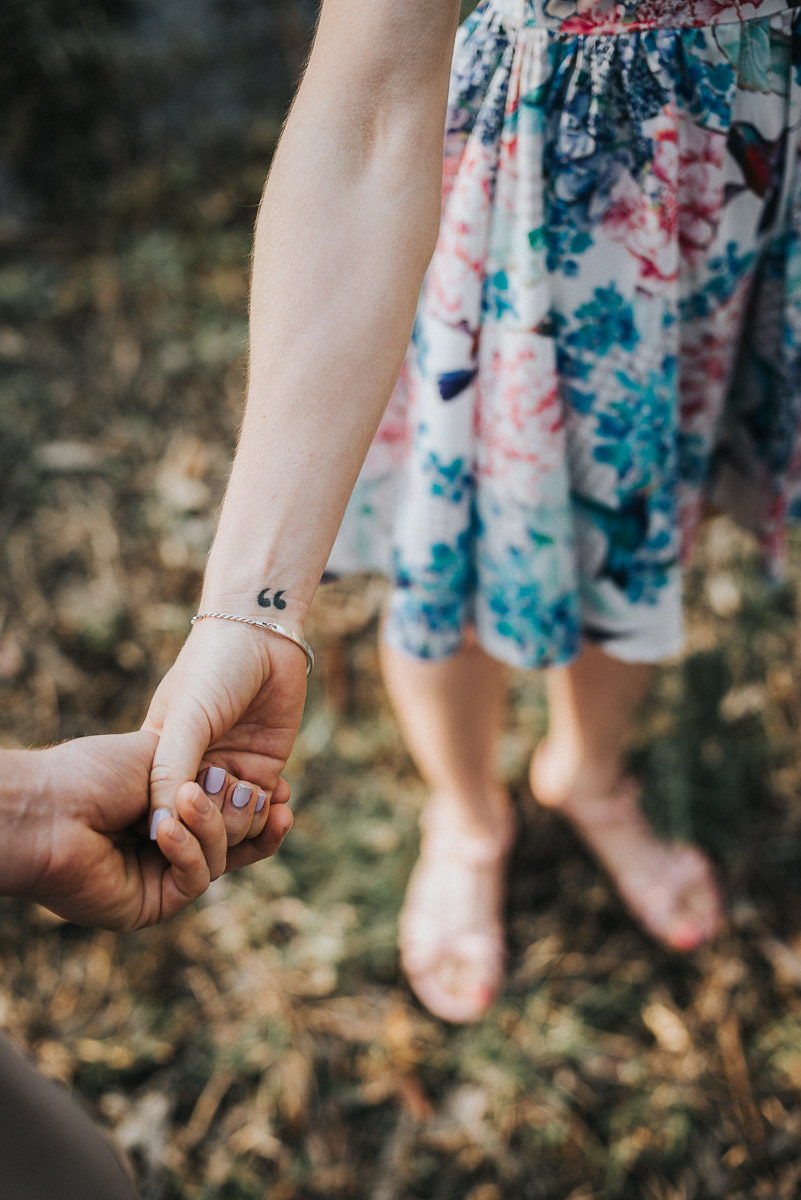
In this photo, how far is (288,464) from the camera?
723 mm

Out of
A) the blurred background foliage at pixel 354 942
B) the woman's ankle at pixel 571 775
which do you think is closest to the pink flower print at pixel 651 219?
the woman's ankle at pixel 571 775

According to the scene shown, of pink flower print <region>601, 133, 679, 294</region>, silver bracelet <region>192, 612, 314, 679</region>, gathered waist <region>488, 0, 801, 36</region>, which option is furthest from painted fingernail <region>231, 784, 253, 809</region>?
gathered waist <region>488, 0, 801, 36</region>

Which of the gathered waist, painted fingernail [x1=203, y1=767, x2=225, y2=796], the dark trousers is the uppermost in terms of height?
the gathered waist

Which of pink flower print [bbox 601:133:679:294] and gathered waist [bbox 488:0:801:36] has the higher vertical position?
gathered waist [bbox 488:0:801:36]

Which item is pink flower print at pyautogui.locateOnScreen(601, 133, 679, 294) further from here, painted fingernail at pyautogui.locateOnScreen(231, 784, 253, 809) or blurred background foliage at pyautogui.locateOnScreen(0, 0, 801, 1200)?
blurred background foliage at pyautogui.locateOnScreen(0, 0, 801, 1200)

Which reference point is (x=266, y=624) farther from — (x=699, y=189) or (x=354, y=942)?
(x=354, y=942)

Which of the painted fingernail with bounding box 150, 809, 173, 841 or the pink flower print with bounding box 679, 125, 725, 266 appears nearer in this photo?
the painted fingernail with bounding box 150, 809, 173, 841

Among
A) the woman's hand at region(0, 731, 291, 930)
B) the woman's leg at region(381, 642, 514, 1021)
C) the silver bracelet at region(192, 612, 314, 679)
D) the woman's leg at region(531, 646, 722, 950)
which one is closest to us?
the woman's hand at region(0, 731, 291, 930)

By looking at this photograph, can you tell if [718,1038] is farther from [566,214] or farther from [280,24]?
[280,24]

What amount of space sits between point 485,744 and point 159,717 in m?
0.65

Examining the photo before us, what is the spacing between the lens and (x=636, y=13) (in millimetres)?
745

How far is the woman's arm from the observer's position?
71 cm

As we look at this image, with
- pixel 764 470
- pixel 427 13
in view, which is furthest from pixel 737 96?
pixel 764 470

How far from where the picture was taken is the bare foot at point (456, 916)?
133 centimetres
